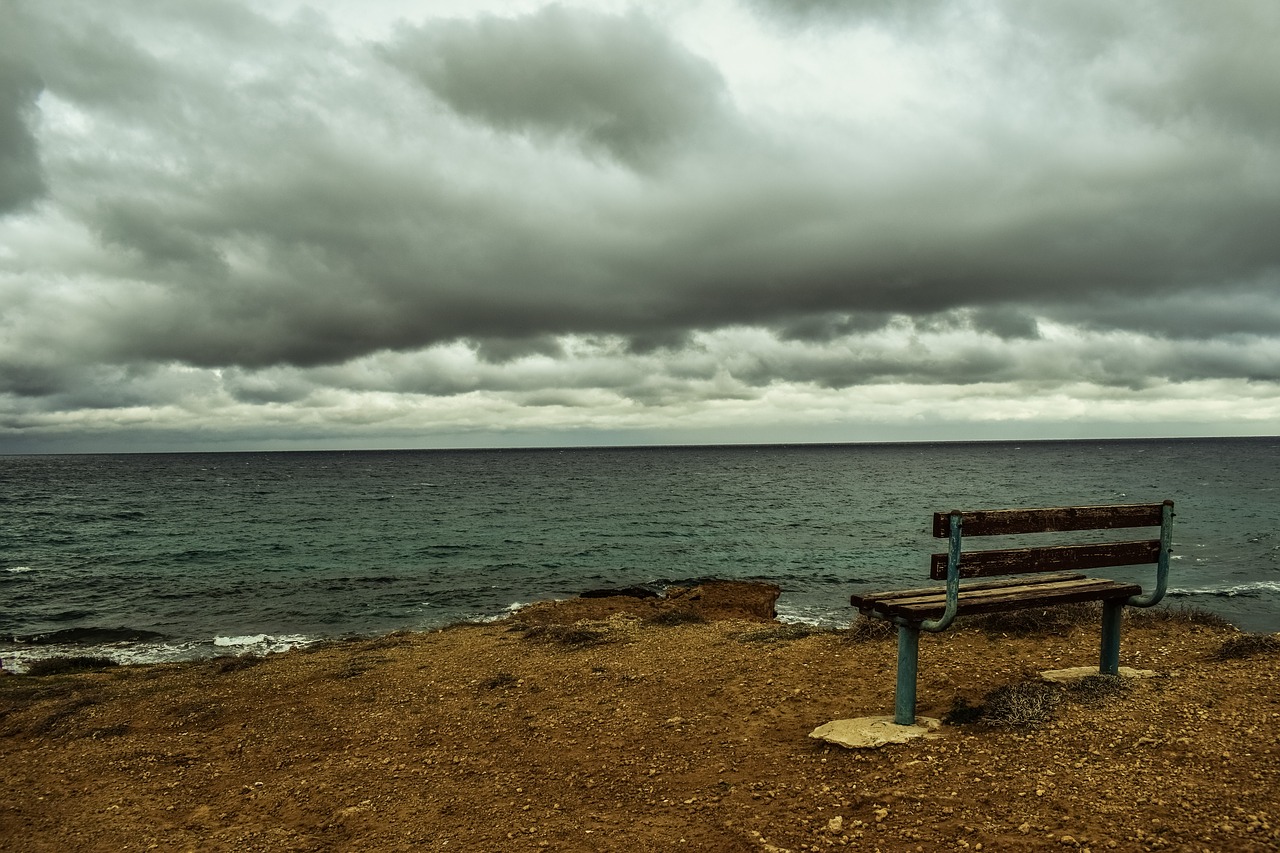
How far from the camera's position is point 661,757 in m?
7.09

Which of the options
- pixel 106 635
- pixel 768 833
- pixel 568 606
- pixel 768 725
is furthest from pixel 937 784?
pixel 106 635

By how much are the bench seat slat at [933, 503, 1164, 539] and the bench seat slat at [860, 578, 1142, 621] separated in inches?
25.5

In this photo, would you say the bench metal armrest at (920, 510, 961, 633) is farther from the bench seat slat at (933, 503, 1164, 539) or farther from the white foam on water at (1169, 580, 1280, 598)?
the white foam on water at (1169, 580, 1280, 598)

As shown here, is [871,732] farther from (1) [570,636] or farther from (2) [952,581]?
(1) [570,636]

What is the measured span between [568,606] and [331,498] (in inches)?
2369

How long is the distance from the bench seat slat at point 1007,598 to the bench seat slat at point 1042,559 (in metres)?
0.26

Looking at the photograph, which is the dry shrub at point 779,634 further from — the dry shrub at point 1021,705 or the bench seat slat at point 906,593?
the dry shrub at point 1021,705

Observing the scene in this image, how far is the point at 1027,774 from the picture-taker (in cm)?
548

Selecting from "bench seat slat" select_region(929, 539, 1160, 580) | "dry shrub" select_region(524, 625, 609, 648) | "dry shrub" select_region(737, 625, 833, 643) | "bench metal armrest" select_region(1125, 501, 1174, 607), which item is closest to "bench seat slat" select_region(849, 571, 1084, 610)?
"bench seat slat" select_region(929, 539, 1160, 580)

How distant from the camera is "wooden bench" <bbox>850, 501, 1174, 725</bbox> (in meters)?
6.33

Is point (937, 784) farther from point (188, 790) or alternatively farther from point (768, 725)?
point (188, 790)

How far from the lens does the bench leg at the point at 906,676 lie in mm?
6629

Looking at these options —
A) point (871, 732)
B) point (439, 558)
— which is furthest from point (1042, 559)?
point (439, 558)

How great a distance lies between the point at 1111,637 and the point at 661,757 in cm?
496
